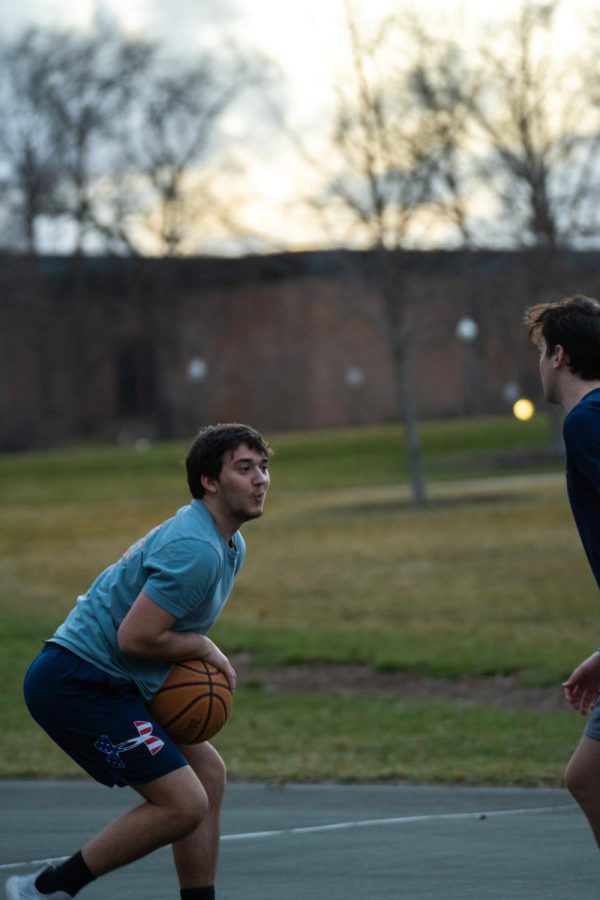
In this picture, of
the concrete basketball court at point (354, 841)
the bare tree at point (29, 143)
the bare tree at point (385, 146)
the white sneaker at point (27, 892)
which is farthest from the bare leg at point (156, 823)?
the bare tree at point (29, 143)

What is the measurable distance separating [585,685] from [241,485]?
1267 mm

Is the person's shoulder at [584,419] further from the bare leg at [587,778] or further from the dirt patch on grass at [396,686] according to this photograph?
the dirt patch on grass at [396,686]

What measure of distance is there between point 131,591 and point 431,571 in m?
17.1

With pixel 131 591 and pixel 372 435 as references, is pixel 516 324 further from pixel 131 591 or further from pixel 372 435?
pixel 131 591

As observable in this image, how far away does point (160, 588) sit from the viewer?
194 inches

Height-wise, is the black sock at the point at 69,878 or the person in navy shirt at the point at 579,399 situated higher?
the person in navy shirt at the point at 579,399

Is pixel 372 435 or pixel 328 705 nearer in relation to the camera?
pixel 328 705

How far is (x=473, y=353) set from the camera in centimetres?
6366

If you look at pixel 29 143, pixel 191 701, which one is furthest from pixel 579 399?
pixel 29 143

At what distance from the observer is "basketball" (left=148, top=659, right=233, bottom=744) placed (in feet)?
16.9

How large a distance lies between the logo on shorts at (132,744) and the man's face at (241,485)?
2.34 feet

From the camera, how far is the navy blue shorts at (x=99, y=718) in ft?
16.5

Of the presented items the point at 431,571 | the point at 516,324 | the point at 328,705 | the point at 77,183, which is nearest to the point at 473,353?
the point at 516,324

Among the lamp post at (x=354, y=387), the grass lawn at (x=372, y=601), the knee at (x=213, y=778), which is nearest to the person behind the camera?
the knee at (x=213, y=778)
